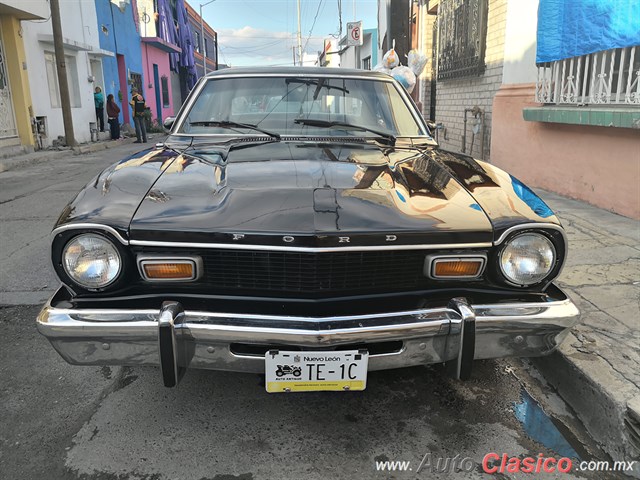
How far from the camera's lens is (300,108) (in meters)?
3.21

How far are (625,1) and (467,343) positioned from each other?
4129 mm

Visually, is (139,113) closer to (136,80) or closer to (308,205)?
(136,80)

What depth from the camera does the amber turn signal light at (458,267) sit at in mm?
1980

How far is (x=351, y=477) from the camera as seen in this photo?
6.38ft

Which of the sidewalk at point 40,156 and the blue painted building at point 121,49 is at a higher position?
the blue painted building at point 121,49

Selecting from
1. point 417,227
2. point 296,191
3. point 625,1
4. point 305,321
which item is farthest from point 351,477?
point 625,1

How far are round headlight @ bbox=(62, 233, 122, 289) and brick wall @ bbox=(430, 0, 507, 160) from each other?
23.5 feet

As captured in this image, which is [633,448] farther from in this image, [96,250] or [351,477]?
[96,250]

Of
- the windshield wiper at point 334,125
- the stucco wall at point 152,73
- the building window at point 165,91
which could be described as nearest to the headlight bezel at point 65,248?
the windshield wiper at point 334,125

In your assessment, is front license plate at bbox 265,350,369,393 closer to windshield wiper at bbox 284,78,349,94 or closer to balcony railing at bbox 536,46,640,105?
windshield wiper at bbox 284,78,349,94

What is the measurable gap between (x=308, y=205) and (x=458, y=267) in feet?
2.08

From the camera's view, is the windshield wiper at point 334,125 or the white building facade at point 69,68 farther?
the white building facade at point 69,68

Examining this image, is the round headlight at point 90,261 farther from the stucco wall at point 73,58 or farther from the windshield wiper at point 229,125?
the stucco wall at point 73,58

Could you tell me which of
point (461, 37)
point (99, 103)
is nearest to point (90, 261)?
point (461, 37)
